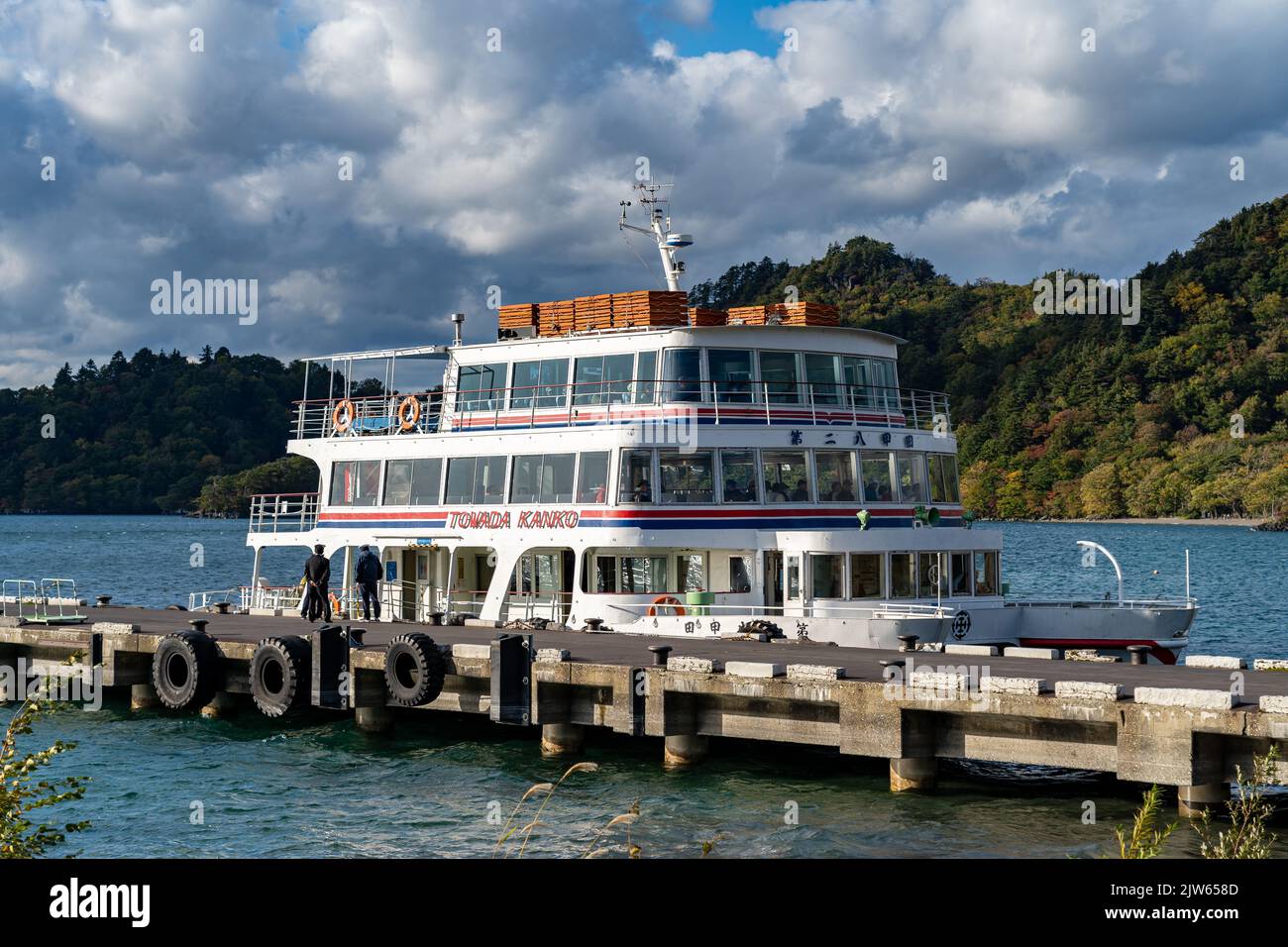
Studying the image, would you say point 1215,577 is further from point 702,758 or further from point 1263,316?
point 1263,316

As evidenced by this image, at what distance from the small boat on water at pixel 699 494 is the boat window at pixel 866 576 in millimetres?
37

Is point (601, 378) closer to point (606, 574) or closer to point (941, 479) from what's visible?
point (606, 574)

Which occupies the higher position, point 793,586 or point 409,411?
point 409,411

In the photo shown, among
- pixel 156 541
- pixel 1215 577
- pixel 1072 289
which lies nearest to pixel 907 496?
pixel 1215 577

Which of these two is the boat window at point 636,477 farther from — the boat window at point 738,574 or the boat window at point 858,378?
the boat window at point 858,378

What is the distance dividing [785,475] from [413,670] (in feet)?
30.4

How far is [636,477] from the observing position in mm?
28906

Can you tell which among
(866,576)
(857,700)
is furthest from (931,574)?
(857,700)

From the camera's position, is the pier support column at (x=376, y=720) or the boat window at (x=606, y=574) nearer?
the pier support column at (x=376, y=720)

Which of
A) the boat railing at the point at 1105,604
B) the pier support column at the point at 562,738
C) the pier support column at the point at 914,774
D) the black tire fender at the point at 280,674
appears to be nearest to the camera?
the pier support column at the point at 914,774

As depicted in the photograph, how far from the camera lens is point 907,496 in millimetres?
30234

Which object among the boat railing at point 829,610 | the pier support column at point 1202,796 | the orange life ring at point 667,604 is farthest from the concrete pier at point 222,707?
the pier support column at point 1202,796

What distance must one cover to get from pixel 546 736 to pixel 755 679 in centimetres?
442

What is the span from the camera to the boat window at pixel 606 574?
97.5 ft
